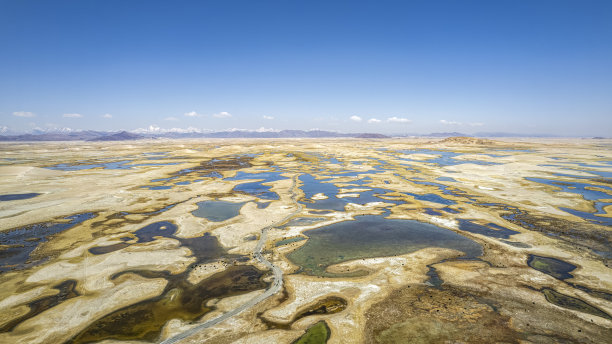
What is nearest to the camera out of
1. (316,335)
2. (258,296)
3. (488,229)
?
(316,335)

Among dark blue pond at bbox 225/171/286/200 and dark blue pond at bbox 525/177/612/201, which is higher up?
dark blue pond at bbox 525/177/612/201

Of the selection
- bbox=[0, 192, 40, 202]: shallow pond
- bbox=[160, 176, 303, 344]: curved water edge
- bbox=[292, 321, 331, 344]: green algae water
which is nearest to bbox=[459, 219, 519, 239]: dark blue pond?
bbox=[160, 176, 303, 344]: curved water edge

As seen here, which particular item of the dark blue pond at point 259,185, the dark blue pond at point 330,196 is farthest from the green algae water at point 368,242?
the dark blue pond at point 259,185

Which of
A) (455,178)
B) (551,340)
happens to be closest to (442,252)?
(551,340)

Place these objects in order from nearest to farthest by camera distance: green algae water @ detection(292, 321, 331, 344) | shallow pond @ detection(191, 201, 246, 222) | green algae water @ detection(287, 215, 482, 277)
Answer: green algae water @ detection(292, 321, 331, 344) → green algae water @ detection(287, 215, 482, 277) → shallow pond @ detection(191, 201, 246, 222)

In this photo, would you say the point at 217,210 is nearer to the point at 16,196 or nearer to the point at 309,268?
the point at 309,268

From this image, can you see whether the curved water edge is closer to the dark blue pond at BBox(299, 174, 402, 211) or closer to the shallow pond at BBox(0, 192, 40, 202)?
the dark blue pond at BBox(299, 174, 402, 211)

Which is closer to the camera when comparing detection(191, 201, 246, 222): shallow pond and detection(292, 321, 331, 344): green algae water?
detection(292, 321, 331, 344): green algae water

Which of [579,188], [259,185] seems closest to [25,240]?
[259,185]
